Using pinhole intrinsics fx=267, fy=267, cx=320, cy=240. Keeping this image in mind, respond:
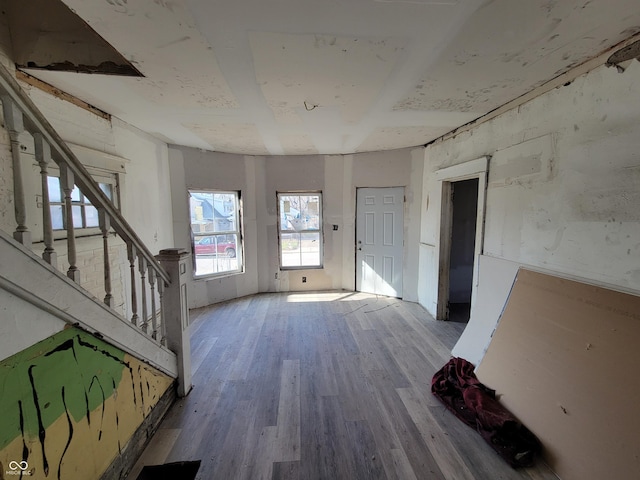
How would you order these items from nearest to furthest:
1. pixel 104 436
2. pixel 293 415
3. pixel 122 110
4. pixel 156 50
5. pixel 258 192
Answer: pixel 104 436
pixel 156 50
pixel 293 415
pixel 122 110
pixel 258 192

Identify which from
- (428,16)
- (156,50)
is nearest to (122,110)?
(156,50)

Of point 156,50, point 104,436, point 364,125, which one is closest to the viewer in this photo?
point 104,436

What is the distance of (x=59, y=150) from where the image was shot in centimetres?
124

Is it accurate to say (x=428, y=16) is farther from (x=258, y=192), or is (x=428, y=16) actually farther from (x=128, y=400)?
(x=258, y=192)

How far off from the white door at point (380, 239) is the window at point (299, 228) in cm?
75

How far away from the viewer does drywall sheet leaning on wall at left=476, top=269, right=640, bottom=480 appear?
4.60 ft

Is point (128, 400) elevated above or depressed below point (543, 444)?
above

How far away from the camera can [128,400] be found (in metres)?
1.63

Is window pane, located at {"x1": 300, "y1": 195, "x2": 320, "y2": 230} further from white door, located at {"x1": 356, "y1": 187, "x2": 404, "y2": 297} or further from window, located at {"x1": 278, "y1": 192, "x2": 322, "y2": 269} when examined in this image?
white door, located at {"x1": 356, "y1": 187, "x2": 404, "y2": 297}

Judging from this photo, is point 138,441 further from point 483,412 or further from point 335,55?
point 335,55

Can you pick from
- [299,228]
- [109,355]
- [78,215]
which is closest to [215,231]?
[299,228]

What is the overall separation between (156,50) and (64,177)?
0.93 metres

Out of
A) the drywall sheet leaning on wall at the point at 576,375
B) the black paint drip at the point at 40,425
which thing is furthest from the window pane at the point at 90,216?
the drywall sheet leaning on wall at the point at 576,375

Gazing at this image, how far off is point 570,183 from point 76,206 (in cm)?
402
